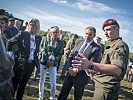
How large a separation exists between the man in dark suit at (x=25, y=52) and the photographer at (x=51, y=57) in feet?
1.63

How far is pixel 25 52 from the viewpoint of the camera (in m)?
6.98

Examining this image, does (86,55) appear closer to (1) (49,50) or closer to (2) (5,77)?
(1) (49,50)

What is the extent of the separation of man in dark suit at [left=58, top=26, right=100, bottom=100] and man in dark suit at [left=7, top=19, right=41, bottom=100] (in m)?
1.02

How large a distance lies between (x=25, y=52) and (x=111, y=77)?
2.95 metres

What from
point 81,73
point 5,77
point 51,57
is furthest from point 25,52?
point 5,77

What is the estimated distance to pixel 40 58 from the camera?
7.93 meters

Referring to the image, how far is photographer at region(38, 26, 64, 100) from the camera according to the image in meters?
7.79

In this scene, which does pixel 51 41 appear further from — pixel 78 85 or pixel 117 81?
pixel 117 81

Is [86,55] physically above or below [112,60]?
below

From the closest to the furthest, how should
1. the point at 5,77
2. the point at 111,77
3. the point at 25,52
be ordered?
1. the point at 5,77
2. the point at 111,77
3. the point at 25,52

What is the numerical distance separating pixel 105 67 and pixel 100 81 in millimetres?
1155

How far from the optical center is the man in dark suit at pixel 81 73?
664 cm

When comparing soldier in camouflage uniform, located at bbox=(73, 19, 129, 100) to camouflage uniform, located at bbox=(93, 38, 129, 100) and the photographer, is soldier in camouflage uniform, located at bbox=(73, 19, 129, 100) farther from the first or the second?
the photographer

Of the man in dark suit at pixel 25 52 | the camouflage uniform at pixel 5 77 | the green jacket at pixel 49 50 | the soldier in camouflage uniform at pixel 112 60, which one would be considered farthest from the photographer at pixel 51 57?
the camouflage uniform at pixel 5 77
